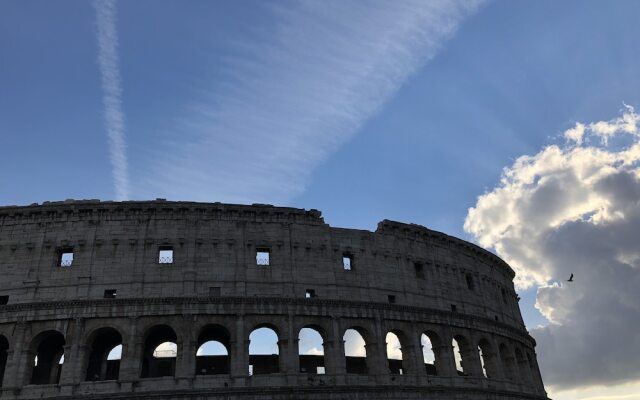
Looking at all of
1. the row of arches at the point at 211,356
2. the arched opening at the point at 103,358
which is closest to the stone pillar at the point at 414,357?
the row of arches at the point at 211,356

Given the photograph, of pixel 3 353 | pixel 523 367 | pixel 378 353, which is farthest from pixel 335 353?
pixel 3 353

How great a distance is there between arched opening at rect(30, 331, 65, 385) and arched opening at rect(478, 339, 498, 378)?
25.1 metres

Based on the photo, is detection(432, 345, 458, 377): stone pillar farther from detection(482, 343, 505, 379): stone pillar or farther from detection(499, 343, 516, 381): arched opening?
detection(499, 343, 516, 381): arched opening

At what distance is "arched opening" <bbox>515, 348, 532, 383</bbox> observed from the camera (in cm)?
3841

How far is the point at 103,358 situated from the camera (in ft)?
102

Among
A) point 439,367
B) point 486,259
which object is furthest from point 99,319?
point 486,259

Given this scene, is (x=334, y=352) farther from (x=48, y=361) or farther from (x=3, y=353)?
(x=3, y=353)

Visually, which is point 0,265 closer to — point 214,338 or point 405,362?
point 214,338

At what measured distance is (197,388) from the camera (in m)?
26.7

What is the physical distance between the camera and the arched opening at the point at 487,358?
3497 cm

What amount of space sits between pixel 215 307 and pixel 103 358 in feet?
25.6

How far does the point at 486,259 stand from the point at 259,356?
63.9ft

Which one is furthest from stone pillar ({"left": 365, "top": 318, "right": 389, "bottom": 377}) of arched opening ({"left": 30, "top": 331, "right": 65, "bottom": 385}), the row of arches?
arched opening ({"left": 30, "top": 331, "right": 65, "bottom": 385})

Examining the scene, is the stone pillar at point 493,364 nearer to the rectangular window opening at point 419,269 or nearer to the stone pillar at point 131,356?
the rectangular window opening at point 419,269
